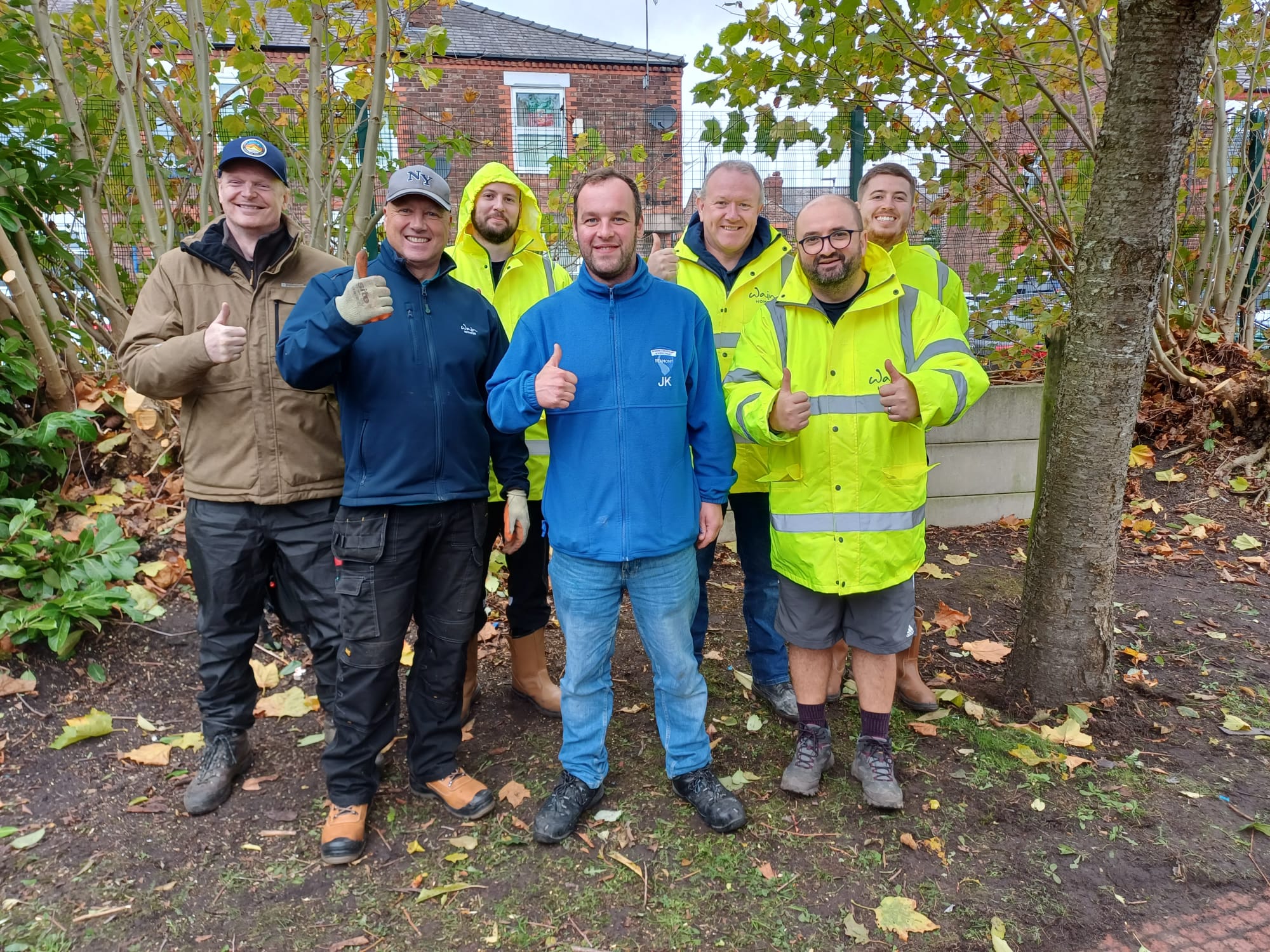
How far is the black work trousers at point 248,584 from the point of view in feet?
9.45

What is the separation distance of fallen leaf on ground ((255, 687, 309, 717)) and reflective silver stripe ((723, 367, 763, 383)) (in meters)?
2.50

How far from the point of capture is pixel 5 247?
14.4 feet

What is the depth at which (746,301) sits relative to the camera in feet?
11.0

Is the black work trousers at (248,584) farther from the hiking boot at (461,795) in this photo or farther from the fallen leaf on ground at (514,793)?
the fallen leaf on ground at (514,793)

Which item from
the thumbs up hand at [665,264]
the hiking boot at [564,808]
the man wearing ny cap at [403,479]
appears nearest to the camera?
the man wearing ny cap at [403,479]

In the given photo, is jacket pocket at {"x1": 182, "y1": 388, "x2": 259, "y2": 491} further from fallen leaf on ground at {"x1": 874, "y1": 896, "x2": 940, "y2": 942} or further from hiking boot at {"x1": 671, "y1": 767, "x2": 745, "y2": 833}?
fallen leaf on ground at {"x1": 874, "y1": 896, "x2": 940, "y2": 942}

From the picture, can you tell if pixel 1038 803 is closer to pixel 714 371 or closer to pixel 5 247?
pixel 714 371

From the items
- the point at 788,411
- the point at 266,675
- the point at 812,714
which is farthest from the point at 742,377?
the point at 266,675

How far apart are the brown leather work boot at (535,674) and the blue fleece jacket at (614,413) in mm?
1079

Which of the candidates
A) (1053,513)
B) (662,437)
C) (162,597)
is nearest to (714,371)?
(662,437)

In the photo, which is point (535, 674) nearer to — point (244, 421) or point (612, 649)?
point (612, 649)

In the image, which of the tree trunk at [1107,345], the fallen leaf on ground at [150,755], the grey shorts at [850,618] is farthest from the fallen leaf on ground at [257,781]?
the tree trunk at [1107,345]

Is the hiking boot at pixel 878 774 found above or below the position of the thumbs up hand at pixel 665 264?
below

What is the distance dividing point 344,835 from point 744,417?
1.97 m
